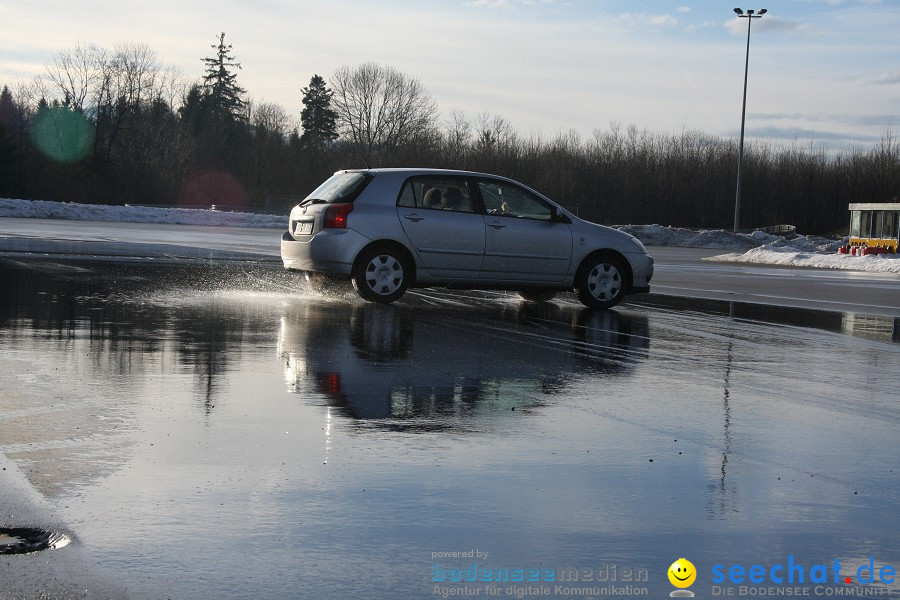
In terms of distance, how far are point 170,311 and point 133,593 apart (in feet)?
32.6

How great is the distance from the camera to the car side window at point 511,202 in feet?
52.5

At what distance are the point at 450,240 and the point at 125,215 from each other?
136ft

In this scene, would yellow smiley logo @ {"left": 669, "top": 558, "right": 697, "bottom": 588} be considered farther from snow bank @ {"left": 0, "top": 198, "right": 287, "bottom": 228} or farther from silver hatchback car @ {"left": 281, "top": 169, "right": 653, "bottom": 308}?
snow bank @ {"left": 0, "top": 198, "right": 287, "bottom": 228}

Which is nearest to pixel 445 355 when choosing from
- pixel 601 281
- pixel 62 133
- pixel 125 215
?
pixel 601 281

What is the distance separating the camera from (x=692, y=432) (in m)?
7.32

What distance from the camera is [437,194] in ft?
51.9

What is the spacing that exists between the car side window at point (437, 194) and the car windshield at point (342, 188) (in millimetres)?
529

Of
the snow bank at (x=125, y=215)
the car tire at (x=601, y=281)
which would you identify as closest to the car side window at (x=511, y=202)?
the car tire at (x=601, y=281)

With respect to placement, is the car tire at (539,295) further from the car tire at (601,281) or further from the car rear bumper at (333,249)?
the car rear bumper at (333,249)

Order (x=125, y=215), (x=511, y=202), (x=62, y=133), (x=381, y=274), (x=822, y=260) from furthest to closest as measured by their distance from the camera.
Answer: (x=62, y=133) < (x=125, y=215) < (x=822, y=260) < (x=511, y=202) < (x=381, y=274)

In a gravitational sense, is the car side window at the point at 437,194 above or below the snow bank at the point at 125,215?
above

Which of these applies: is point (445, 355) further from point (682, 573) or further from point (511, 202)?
point (682, 573)

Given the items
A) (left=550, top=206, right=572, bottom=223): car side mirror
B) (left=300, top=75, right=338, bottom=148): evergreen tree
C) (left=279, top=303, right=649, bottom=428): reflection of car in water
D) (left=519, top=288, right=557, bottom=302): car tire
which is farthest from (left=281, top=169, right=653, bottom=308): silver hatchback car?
(left=300, top=75, right=338, bottom=148): evergreen tree

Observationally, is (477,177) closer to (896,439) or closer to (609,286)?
(609,286)
